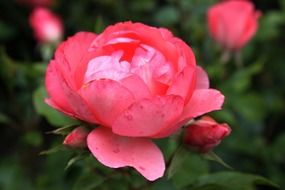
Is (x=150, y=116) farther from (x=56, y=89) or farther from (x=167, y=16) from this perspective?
(x=167, y=16)

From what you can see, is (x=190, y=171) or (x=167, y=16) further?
(x=167, y=16)

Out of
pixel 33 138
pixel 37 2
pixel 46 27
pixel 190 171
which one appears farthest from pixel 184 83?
pixel 37 2

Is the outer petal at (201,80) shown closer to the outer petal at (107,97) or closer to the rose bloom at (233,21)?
the outer petal at (107,97)

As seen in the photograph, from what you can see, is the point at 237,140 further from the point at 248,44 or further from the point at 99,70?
the point at 99,70

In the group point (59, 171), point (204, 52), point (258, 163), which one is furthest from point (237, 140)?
point (59, 171)

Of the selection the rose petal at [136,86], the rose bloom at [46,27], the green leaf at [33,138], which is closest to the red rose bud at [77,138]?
the rose petal at [136,86]

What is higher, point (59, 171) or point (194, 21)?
point (194, 21)
